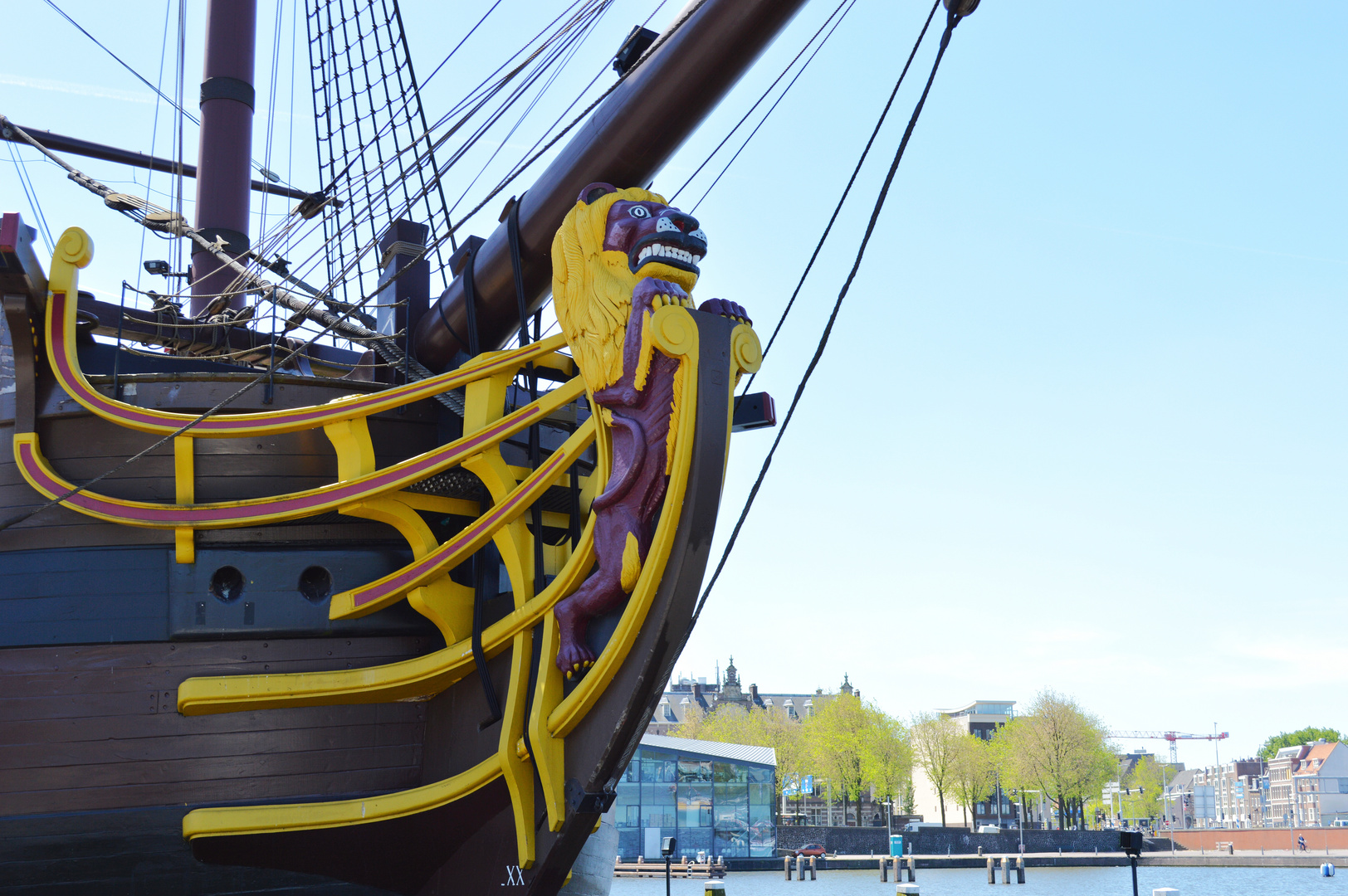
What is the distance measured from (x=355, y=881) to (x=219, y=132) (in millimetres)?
10457

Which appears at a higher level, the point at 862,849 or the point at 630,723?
the point at 630,723

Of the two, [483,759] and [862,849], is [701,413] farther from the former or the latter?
[862,849]

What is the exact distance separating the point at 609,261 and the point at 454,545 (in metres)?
1.80

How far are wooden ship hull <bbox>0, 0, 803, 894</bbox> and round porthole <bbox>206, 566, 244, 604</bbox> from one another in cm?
2

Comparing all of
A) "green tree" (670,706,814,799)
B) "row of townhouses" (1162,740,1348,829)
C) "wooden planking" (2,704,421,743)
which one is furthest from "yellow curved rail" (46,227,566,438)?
"row of townhouses" (1162,740,1348,829)

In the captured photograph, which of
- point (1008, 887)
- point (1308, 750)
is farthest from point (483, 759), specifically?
point (1308, 750)

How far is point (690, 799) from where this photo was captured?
32.8m

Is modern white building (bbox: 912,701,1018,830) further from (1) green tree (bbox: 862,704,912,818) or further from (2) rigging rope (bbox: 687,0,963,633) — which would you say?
(2) rigging rope (bbox: 687,0,963,633)

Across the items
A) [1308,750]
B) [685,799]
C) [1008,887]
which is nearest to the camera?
[1008,887]

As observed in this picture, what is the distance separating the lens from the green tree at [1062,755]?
48844mm

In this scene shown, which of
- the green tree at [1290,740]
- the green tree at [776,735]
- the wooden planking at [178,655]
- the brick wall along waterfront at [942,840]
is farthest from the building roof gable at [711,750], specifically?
the green tree at [1290,740]

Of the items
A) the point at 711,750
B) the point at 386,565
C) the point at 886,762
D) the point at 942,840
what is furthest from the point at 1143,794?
the point at 386,565

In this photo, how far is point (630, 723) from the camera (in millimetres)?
5297

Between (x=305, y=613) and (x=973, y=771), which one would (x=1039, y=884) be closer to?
(x=973, y=771)
